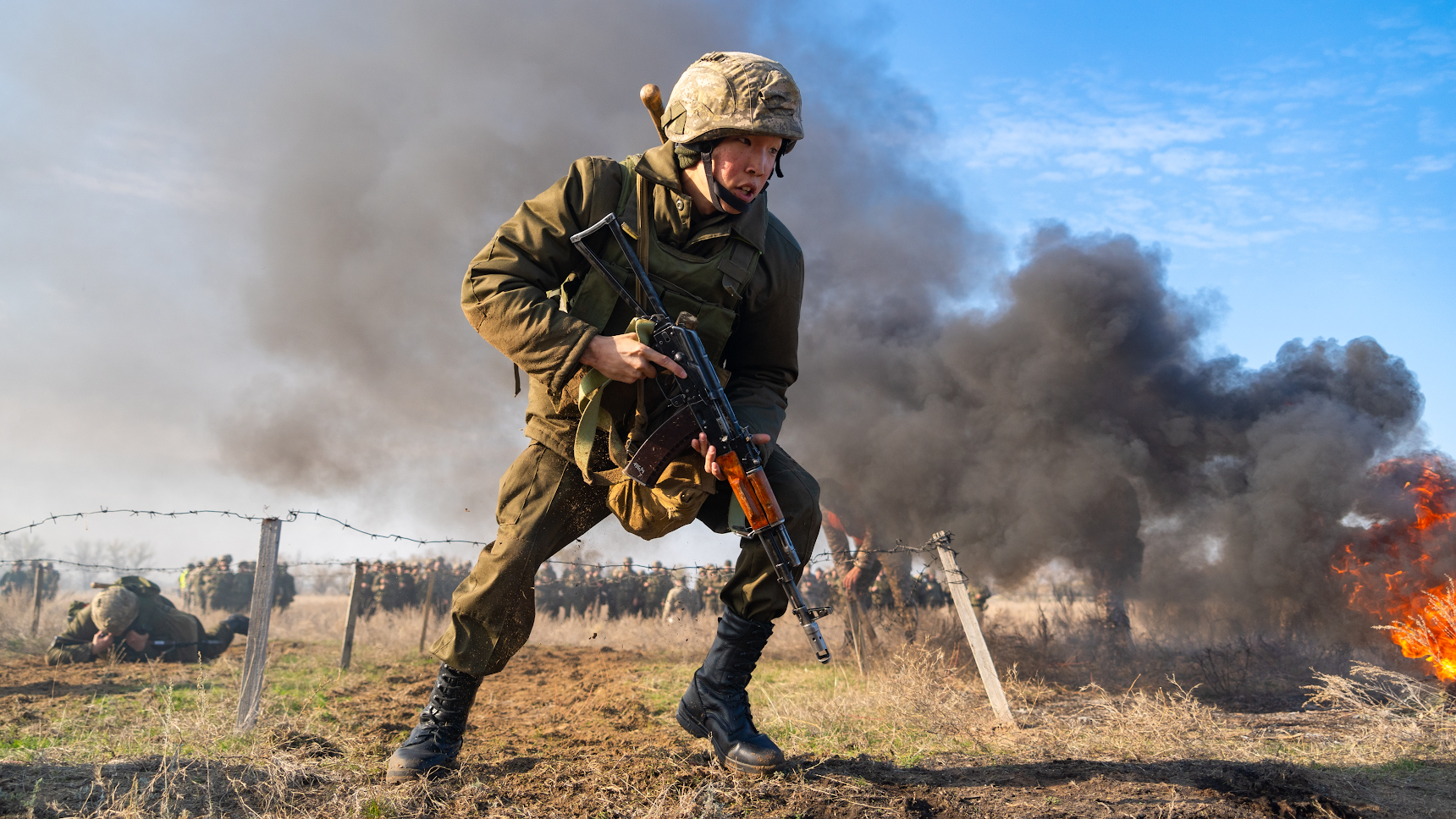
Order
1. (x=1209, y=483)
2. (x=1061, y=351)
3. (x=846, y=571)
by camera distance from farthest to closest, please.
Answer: (x=1061, y=351), (x=1209, y=483), (x=846, y=571)

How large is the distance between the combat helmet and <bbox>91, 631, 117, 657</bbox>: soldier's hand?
861 cm

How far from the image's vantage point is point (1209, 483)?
14.9 m

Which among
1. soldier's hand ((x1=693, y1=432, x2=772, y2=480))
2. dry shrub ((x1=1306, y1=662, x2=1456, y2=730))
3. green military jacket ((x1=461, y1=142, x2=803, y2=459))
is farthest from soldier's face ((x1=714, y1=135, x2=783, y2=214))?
dry shrub ((x1=1306, y1=662, x2=1456, y2=730))

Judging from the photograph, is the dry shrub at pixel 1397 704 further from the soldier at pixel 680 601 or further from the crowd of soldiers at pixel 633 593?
the soldier at pixel 680 601

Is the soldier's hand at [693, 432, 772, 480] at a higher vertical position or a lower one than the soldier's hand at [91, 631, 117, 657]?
higher

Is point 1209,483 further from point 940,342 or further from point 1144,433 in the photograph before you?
point 940,342

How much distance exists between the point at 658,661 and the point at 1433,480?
10821mm

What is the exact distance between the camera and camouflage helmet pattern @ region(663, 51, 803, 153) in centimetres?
253

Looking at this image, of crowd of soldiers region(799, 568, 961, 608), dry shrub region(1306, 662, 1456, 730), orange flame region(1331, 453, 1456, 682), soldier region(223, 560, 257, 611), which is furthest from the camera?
soldier region(223, 560, 257, 611)

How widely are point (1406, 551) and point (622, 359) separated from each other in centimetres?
1213

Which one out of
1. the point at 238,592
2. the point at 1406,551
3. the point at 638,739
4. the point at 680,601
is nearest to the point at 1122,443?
the point at 1406,551

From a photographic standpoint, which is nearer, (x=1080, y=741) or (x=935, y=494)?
(x=1080, y=741)

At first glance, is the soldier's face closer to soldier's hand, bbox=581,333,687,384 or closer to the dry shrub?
soldier's hand, bbox=581,333,687,384

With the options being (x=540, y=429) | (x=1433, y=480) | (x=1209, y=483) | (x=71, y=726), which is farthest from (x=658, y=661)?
(x=1209, y=483)
